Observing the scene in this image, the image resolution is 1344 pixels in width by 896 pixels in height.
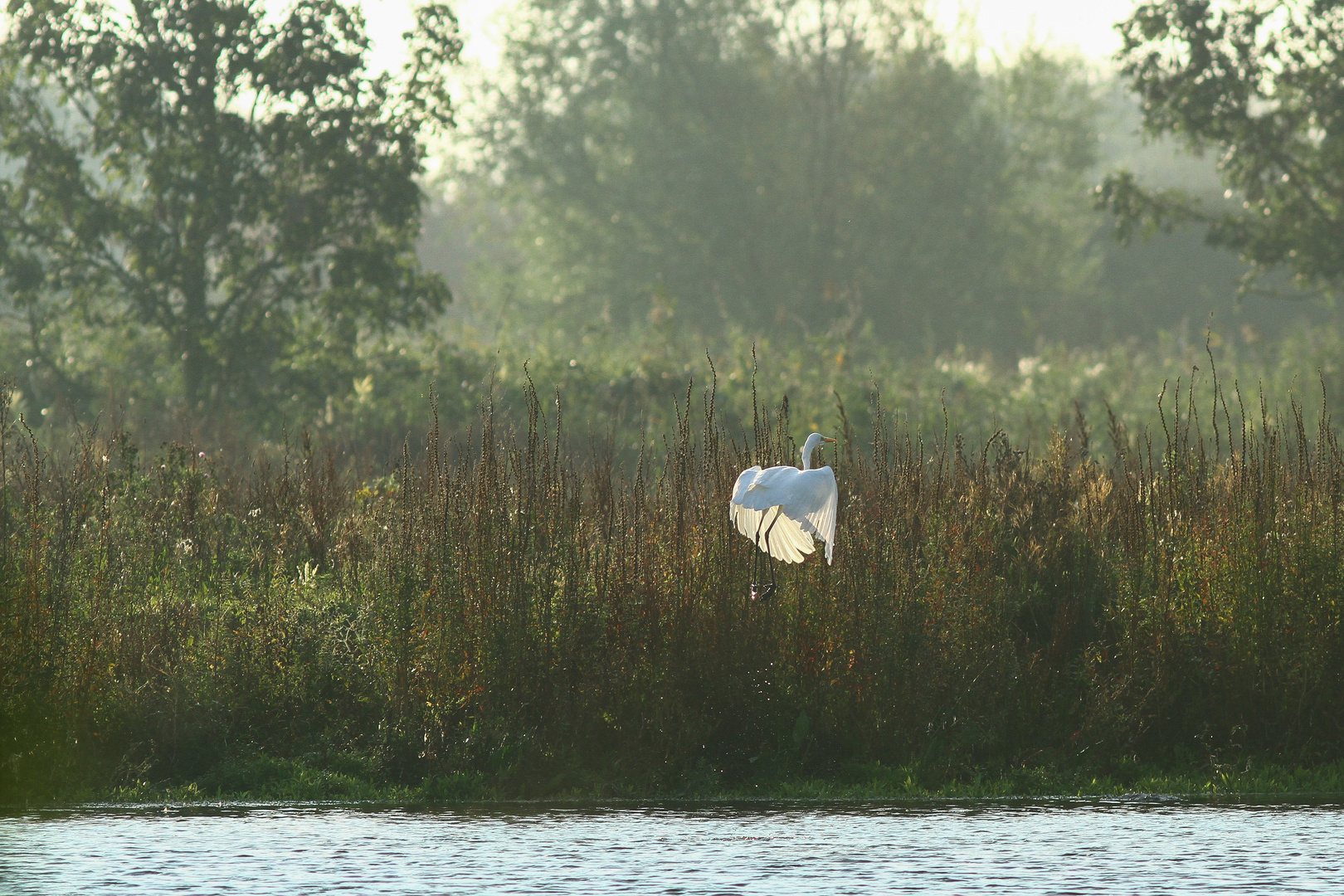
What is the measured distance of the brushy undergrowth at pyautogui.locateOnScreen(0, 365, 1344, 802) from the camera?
7547mm

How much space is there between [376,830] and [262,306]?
13.9 m

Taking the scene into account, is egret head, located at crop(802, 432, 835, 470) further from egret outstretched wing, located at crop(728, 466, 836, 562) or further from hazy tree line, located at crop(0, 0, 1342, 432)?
hazy tree line, located at crop(0, 0, 1342, 432)

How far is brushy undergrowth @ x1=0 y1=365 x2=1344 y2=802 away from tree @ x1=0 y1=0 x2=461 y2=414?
10951 millimetres

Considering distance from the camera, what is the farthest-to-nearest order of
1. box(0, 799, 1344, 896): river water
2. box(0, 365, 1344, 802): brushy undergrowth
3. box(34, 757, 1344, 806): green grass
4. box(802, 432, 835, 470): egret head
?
1. box(802, 432, 835, 470): egret head
2. box(0, 365, 1344, 802): brushy undergrowth
3. box(34, 757, 1344, 806): green grass
4. box(0, 799, 1344, 896): river water

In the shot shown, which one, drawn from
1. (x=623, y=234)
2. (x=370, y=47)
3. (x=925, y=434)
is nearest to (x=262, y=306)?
(x=370, y=47)

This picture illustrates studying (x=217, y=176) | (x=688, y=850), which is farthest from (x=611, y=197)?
(x=688, y=850)

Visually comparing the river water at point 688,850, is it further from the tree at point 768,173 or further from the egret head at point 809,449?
the tree at point 768,173

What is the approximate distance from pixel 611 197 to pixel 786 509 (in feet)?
97.1

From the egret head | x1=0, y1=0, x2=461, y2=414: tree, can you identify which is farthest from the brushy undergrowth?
x1=0, y1=0, x2=461, y2=414: tree

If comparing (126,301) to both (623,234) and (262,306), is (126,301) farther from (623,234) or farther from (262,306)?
(623,234)

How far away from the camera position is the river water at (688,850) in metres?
5.67

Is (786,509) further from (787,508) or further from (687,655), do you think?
(687,655)

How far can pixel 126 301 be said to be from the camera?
66.4ft

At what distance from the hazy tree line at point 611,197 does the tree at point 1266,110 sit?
0.04 meters
